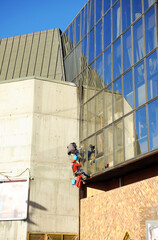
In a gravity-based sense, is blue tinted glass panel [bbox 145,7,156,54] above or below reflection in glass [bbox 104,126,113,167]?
above

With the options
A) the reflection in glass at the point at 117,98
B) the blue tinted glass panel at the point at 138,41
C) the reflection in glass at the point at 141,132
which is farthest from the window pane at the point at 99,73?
the reflection in glass at the point at 141,132

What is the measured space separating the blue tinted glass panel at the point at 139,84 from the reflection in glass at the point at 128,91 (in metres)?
0.51

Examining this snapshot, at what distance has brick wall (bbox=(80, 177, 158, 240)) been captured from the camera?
17.2 meters

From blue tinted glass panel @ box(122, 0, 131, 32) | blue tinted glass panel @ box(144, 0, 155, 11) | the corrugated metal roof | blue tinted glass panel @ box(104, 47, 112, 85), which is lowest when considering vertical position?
blue tinted glass panel @ box(104, 47, 112, 85)

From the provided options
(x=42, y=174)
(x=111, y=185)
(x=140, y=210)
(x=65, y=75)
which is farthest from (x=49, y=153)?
(x=140, y=210)

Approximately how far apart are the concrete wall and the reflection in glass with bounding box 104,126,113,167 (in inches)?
152

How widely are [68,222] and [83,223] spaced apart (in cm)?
107

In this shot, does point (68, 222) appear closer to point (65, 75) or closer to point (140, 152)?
point (140, 152)

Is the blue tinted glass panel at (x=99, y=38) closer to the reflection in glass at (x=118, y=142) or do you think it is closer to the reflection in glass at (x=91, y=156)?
the reflection in glass at (x=91, y=156)

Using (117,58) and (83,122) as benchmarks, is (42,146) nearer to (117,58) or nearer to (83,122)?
(83,122)

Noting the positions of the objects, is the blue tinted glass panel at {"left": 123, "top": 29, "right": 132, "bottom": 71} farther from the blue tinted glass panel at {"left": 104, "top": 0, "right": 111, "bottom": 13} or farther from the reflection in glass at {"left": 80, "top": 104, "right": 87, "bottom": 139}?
the reflection in glass at {"left": 80, "top": 104, "right": 87, "bottom": 139}

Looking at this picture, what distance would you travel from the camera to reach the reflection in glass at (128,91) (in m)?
20.5

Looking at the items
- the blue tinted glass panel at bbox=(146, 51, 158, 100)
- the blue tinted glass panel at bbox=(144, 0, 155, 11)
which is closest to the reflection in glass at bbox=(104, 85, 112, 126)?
the blue tinted glass panel at bbox=(146, 51, 158, 100)

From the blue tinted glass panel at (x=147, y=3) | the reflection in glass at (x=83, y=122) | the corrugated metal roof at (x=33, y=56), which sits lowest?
the reflection in glass at (x=83, y=122)
